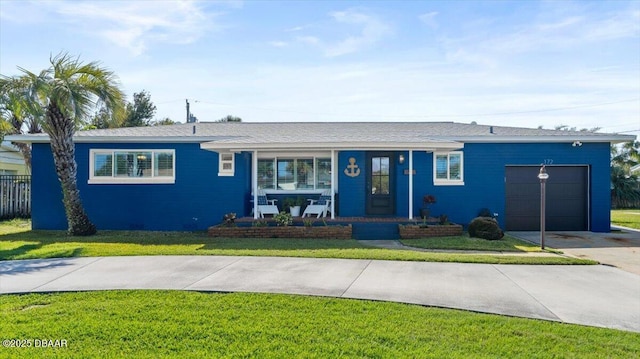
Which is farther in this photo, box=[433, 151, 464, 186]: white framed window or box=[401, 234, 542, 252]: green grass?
box=[433, 151, 464, 186]: white framed window

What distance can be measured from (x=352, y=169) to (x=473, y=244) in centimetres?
461

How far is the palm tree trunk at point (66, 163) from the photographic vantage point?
12.3 meters

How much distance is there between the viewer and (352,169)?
14.3 m

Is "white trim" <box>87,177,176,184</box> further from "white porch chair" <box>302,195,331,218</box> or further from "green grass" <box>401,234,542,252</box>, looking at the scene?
"green grass" <box>401,234,542,252</box>

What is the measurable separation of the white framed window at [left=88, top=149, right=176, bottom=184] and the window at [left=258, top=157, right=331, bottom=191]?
9.87 feet

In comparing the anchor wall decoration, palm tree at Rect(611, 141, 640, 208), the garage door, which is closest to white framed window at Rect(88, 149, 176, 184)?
the anchor wall decoration

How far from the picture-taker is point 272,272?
7.27m

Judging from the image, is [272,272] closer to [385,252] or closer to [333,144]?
[385,252]

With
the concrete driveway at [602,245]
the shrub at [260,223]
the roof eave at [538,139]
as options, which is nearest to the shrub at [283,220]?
the shrub at [260,223]

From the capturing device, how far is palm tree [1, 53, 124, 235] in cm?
1175

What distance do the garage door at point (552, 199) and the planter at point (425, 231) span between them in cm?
330

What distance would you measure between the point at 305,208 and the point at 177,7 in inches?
283

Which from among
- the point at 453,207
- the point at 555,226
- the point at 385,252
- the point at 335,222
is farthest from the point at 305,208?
the point at 555,226

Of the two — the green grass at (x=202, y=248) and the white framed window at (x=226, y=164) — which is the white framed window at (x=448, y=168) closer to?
the green grass at (x=202, y=248)
